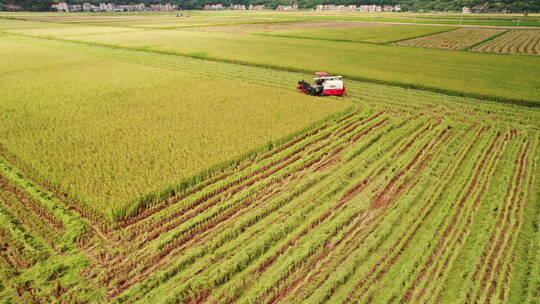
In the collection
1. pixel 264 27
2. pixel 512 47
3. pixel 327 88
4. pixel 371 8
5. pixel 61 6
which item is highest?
pixel 61 6

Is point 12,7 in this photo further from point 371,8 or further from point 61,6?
point 371,8

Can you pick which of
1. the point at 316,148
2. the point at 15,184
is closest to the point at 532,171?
the point at 316,148

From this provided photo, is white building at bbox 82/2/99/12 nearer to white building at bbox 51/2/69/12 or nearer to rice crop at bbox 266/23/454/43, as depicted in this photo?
white building at bbox 51/2/69/12

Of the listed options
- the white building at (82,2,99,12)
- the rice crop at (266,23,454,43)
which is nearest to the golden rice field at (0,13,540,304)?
the rice crop at (266,23,454,43)

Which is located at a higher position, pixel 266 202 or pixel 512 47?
pixel 512 47

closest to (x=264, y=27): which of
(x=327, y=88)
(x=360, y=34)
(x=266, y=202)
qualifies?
(x=360, y=34)

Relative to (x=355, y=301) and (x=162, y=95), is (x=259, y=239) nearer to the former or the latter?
(x=355, y=301)

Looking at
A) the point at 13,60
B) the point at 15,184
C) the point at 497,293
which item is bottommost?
the point at 497,293

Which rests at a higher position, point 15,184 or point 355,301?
point 15,184

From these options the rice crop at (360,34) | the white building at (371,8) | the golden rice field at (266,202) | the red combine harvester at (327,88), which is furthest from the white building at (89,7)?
the red combine harvester at (327,88)

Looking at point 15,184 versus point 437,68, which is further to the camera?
point 437,68
